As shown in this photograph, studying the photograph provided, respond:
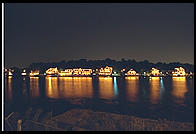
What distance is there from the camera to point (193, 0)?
5.56ft

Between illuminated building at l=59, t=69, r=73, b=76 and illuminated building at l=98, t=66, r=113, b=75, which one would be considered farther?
illuminated building at l=59, t=69, r=73, b=76

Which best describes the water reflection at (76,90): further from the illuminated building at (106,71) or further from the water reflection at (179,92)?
the illuminated building at (106,71)

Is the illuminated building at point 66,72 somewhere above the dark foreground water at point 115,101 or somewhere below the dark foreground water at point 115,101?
above

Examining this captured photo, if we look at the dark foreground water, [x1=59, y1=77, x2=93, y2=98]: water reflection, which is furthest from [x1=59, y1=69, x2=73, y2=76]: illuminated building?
the dark foreground water

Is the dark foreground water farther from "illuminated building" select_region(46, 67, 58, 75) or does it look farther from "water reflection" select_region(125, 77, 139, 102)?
"illuminated building" select_region(46, 67, 58, 75)

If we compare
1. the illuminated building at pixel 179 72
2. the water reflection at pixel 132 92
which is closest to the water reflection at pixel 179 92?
the water reflection at pixel 132 92

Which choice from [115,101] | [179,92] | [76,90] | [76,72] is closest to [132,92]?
[179,92]

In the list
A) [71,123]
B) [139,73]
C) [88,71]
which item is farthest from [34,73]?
[71,123]

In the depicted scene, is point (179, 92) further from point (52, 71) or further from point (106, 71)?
point (52, 71)

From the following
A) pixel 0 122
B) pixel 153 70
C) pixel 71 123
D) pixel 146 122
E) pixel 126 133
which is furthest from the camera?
pixel 153 70

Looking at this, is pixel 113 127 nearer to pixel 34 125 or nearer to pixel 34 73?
pixel 34 125

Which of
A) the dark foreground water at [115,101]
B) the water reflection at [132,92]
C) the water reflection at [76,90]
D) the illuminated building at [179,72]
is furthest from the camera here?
the illuminated building at [179,72]

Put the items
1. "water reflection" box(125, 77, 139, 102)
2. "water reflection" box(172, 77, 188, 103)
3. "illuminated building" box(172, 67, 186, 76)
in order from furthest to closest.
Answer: "illuminated building" box(172, 67, 186, 76) < "water reflection" box(125, 77, 139, 102) < "water reflection" box(172, 77, 188, 103)

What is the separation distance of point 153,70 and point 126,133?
1450 inches
